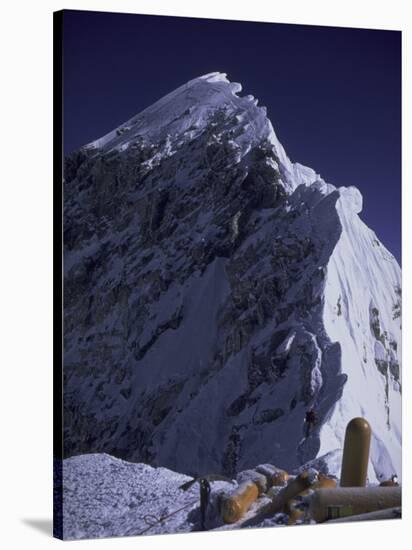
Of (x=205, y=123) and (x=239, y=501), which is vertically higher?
(x=205, y=123)

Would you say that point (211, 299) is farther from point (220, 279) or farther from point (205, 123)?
point (205, 123)

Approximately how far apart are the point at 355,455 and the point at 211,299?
2.10 m

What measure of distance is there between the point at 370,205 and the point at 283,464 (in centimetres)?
279

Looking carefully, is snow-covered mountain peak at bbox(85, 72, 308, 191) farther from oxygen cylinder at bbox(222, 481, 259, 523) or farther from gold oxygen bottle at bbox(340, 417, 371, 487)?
oxygen cylinder at bbox(222, 481, 259, 523)

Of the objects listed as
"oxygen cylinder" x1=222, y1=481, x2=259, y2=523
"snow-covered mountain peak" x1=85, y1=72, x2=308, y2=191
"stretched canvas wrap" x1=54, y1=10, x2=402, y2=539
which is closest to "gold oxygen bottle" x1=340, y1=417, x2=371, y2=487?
"stretched canvas wrap" x1=54, y1=10, x2=402, y2=539

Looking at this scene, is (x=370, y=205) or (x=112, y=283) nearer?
(x=112, y=283)

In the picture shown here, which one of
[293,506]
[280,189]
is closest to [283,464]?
[293,506]

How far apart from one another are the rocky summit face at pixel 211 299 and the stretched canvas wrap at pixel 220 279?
0.02 metres

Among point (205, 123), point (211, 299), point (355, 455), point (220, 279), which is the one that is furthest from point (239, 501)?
point (205, 123)

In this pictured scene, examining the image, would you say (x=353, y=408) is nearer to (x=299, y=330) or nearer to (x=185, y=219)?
(x=299, y=330)

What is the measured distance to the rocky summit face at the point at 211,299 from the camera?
1564 centimetres

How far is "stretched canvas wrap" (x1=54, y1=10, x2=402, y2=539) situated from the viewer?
15.5m

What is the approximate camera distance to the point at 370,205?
17.0 metres

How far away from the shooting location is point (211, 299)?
16.1m
